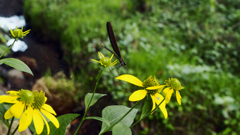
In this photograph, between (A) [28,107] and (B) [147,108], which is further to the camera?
(B) [147,108]

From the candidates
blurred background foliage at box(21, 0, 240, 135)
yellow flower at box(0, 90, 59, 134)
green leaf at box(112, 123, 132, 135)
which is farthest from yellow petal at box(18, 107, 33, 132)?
blurred background foliage at box(21, 0, 240, 135)

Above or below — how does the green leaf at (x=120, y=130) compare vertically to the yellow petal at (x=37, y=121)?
below

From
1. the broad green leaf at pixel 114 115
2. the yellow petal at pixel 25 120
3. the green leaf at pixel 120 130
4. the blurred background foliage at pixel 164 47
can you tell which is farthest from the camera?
the blurred background foliage at pixel 164 47

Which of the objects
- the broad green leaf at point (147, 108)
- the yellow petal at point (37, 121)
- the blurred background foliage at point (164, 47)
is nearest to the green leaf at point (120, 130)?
the broad green leaf at point (147, 108)

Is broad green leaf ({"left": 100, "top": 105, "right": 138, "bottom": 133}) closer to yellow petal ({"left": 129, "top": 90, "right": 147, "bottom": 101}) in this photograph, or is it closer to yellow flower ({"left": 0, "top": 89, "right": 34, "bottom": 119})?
yellow petal ({"left": 129, "top": 90, "right": 147, "bottom": 101})

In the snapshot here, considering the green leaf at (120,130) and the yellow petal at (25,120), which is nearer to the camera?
the yellow petal at (25,120)

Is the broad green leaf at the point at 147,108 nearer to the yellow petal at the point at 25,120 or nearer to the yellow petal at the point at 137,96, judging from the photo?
the yellow petal at the point at 137,96

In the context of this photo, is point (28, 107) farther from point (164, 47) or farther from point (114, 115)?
point (164, 47)

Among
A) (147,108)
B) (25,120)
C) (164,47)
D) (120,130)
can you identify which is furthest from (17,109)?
(164,47)
